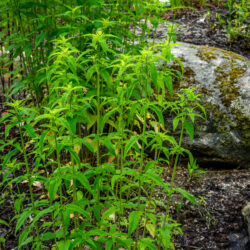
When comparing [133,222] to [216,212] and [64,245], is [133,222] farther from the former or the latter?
[216,212]

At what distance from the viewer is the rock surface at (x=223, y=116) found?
A: 11.3 ft

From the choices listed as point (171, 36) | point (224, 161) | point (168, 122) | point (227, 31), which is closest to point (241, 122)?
point (224, 161)

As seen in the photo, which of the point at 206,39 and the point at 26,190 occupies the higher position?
the point at 206,39

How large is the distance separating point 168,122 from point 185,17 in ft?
10.6

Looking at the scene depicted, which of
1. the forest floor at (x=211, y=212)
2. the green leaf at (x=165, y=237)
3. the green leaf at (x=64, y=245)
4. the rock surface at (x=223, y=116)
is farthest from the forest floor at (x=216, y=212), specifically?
the green leaf at (x=64, y=245)

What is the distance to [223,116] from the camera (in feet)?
11.5

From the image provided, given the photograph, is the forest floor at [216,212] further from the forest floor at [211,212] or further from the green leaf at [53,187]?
the green leaf at [53,187]

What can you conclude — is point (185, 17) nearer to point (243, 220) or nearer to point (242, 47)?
point (242, 47)

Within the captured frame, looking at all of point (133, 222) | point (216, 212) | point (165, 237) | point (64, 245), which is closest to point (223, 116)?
point (216, 212)

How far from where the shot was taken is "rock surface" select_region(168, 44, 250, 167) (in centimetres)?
345

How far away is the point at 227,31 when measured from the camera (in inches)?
207

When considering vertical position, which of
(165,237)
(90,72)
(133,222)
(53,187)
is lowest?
(165,237)

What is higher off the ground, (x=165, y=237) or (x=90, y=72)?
(x=90, y=72)

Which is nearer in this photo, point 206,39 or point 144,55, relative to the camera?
point 144,55
